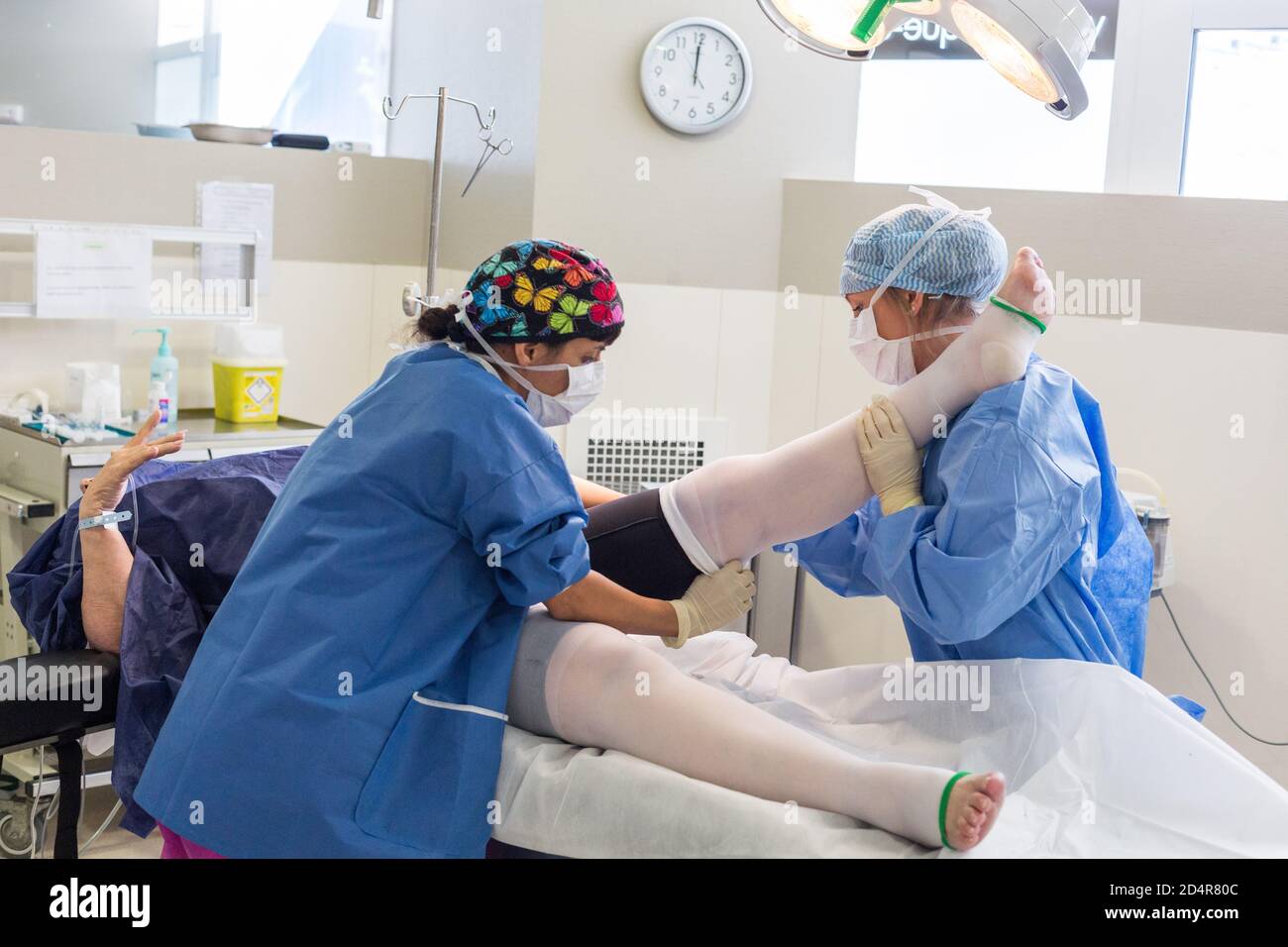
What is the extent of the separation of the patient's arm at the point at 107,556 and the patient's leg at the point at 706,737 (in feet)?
2.36

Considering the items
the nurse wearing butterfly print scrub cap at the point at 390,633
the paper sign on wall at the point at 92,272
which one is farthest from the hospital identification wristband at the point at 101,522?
the paper sign on wall at the point at 92,272

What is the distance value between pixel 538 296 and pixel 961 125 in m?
2.20

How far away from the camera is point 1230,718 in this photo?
118 inches

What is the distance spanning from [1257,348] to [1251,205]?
0.31 m

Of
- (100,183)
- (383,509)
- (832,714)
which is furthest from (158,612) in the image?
(100,183)

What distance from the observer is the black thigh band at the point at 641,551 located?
2.00 m

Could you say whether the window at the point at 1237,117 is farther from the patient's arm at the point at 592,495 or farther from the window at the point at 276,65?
the window at the point at 276,65

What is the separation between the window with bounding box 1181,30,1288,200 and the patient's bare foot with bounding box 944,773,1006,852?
2.15 meters

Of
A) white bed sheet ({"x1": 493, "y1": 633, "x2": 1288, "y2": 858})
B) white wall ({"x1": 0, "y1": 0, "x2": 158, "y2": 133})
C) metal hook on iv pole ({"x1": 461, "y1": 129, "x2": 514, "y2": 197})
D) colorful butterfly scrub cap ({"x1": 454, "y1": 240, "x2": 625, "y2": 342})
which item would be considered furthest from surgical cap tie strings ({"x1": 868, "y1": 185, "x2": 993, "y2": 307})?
white wall ({"x1": 0, "y1": 0, "x2": 158, "y2": 133})

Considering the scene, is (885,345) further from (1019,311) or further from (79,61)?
(79,61)

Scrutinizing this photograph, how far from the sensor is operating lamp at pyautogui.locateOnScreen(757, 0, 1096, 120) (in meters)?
1.70

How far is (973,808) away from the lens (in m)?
1.46

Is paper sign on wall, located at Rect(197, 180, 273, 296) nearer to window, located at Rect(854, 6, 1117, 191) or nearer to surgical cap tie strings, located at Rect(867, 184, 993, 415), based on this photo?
window, located at Rect(854, 6, 1117, 191)
